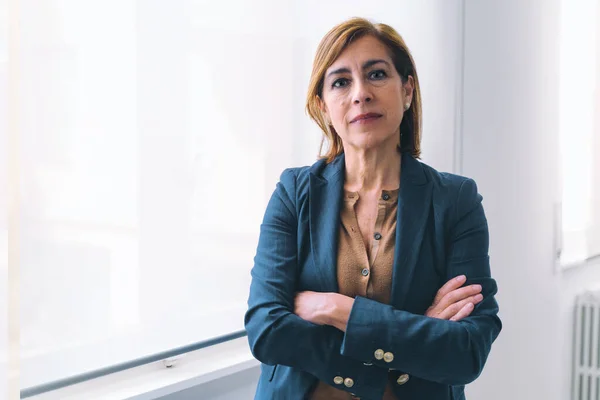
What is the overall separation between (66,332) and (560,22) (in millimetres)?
→ 2473

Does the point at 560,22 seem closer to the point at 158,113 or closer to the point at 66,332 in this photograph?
the point at 158,113

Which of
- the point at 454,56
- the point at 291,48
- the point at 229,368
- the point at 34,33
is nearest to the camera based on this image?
the point at 34,33

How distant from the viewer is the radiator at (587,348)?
3209 millimetres

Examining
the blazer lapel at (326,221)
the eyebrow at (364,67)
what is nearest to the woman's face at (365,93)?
the eyebrow at (364,67)

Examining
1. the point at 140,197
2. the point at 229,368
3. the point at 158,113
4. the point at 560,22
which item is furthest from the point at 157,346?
the point at 560,22

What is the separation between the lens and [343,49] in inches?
58.9

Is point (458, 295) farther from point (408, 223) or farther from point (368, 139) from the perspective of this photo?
point (368, 139)

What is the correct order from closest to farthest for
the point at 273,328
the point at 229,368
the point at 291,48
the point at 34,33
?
the point at 273,328
the point at 34,33
the point at 229,368
the point at 291,48

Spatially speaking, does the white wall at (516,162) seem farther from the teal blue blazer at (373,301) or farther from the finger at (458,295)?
the finger at (458,295)

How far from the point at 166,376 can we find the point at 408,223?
795mm

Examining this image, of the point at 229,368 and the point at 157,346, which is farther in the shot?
the point at 229,368

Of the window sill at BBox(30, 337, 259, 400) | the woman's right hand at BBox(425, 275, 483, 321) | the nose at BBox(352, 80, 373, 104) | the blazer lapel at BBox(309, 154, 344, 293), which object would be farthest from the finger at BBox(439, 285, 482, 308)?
the window sill at BBox(30, 337, 259, 400)

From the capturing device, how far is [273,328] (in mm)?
1373

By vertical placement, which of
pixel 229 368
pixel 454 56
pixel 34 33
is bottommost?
pixel 229 368
